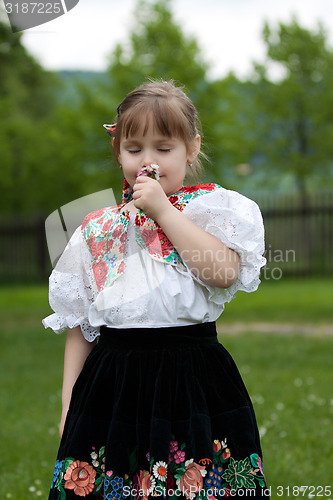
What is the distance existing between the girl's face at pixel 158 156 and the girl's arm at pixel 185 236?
0.34 feet

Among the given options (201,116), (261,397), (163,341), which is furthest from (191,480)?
(201,116)

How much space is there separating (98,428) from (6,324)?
325 inches

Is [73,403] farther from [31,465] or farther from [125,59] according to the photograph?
[125,59]

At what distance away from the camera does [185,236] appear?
190 centimetres

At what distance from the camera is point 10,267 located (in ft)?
57.6

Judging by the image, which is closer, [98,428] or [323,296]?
[98,428]

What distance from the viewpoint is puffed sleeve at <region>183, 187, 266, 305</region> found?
196 centimetres

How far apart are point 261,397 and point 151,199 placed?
3.67 metres

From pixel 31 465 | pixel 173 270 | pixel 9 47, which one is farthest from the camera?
pixel 9 47

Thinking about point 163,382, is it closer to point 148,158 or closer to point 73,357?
point 73,357

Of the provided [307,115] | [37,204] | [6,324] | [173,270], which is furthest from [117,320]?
[37,204]

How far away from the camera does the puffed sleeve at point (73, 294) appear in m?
2.15

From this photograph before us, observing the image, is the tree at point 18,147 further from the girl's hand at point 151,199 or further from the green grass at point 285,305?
the girl's hand at point 151,199

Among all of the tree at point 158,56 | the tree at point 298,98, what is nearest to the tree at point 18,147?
the tree at point 158,56
